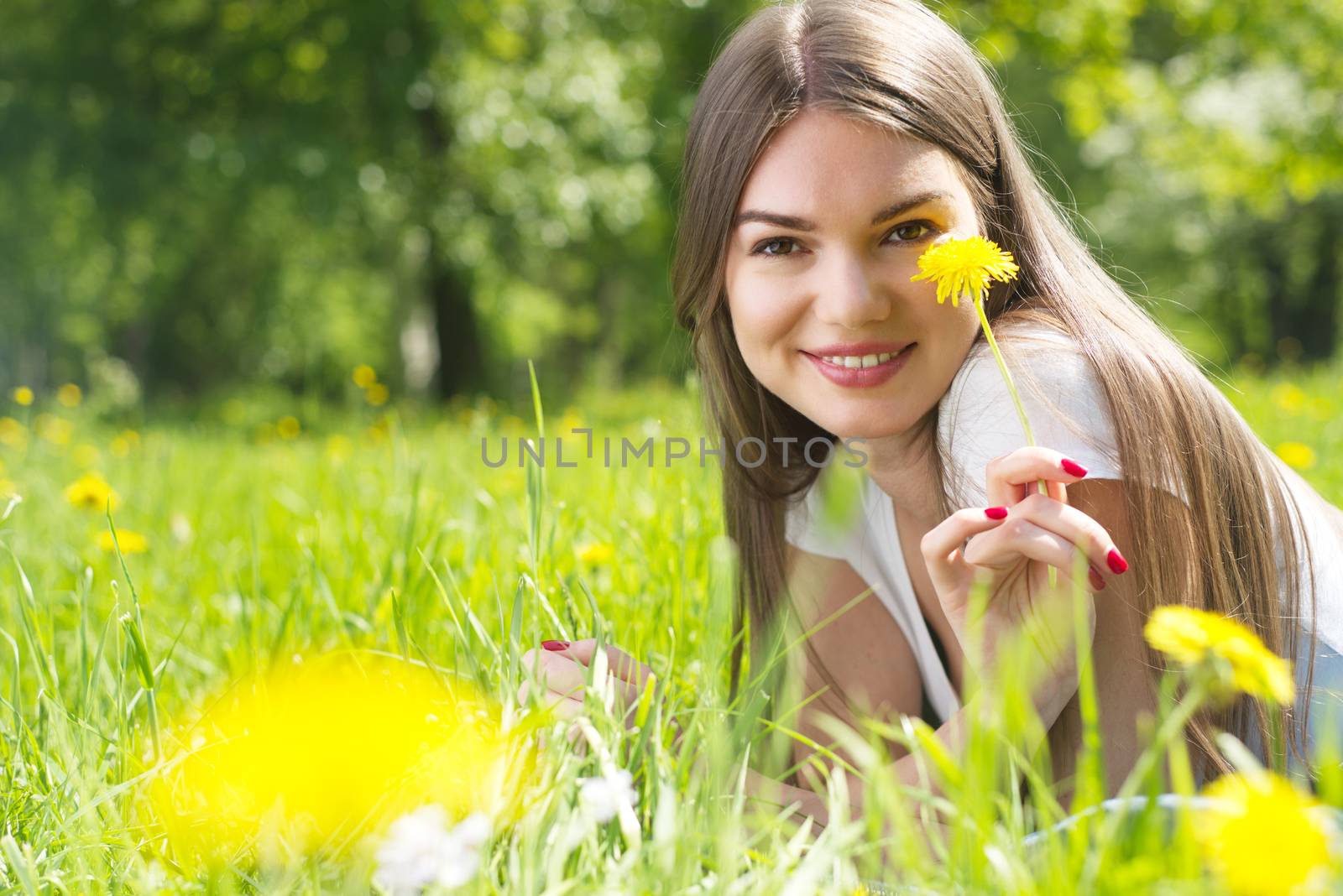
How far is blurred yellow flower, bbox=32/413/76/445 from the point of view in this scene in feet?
15.4

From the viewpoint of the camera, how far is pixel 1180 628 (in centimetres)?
74

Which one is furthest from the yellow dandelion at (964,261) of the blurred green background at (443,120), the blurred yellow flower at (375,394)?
the blurred green background at (443,120)

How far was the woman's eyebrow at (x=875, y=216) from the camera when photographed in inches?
60.9

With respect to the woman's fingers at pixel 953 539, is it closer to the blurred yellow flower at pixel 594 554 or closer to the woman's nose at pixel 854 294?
the woman's nose at pixel 854 294

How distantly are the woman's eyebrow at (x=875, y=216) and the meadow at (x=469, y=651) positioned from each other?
19.6 inches

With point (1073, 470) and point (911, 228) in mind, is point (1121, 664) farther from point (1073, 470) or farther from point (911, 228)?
point (911, 228)

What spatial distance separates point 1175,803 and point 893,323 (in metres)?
0.80

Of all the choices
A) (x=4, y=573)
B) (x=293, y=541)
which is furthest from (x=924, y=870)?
(x=4, y=573)

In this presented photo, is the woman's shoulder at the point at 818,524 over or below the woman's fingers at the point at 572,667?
over

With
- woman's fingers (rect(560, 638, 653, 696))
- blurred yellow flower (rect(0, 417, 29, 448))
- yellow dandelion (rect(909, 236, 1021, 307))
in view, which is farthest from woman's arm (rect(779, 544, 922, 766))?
blurred yellow flower (rect(0, 417, 29, 448))

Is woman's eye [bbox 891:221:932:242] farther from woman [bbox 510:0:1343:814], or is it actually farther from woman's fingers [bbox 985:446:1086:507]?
woman's fingers [bbox 985:446:1086:507]

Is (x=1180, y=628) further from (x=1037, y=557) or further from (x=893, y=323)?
(x=893, y=323)

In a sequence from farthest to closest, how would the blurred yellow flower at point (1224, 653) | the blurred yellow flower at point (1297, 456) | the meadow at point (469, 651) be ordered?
the blurred yellow flower at point (1297, 456) → the meadow at point (469, 651) → the blurred yellow flower at point (1224, 653)

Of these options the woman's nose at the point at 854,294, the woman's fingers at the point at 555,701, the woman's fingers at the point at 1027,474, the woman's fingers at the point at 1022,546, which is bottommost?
the woman's fingers at the point at 555,701
